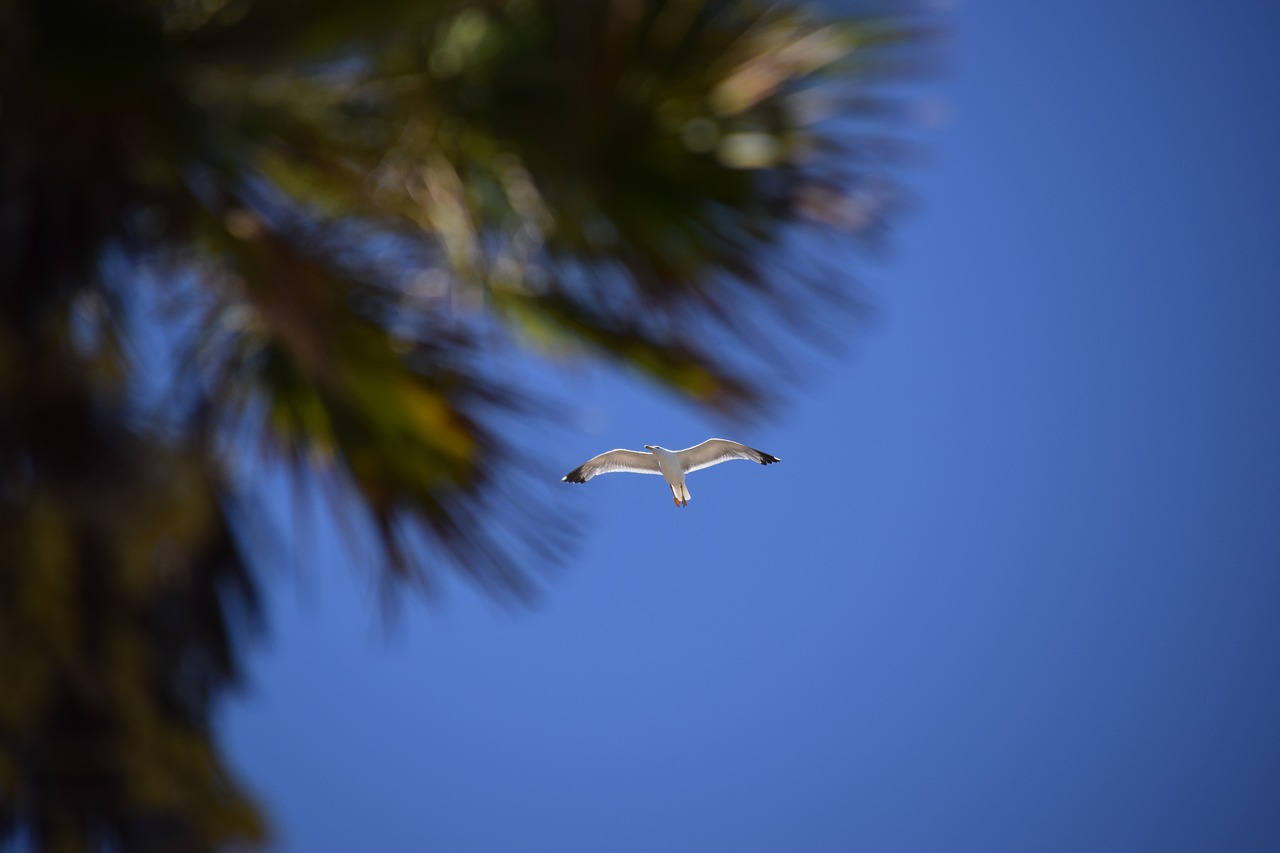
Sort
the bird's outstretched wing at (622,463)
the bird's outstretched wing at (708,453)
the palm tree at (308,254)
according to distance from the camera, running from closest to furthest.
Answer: the palm tree at (308,254) → the bird's outstretched wing at (622,463) → the bird's outstretched wing at (708,453)

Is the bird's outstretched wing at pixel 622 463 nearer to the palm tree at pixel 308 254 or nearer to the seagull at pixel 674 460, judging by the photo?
the seagull at pixel 674 460

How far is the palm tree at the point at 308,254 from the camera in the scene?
140 centimetres

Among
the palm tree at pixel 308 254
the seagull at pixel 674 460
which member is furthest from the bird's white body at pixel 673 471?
the palm tree at pixel 308 254

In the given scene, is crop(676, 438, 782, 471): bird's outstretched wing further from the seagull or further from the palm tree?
the palm tree

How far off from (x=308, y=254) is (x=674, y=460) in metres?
5.66

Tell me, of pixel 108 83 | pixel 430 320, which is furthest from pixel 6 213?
pixel 430 320

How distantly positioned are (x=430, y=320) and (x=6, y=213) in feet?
2.08

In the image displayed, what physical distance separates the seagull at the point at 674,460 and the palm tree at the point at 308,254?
4.91 meters

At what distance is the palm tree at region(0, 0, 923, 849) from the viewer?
4.58ft

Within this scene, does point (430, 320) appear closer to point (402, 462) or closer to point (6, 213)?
point (402, 462)

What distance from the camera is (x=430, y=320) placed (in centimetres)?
191

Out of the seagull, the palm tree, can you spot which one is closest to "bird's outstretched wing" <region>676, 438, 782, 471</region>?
the seagull

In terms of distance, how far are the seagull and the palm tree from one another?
491 cm

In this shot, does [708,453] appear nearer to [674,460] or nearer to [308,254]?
[674,460]
